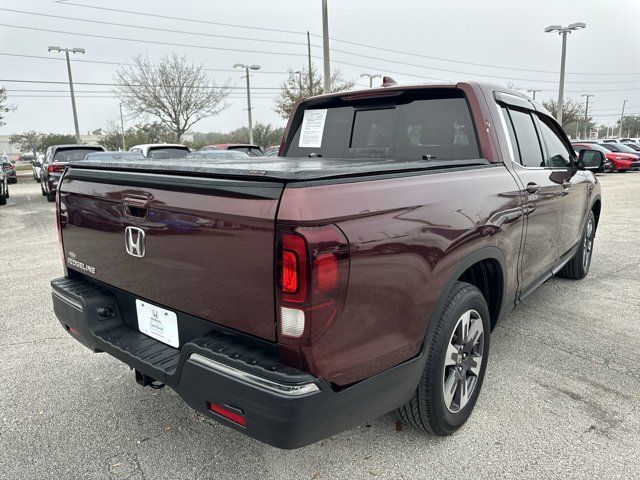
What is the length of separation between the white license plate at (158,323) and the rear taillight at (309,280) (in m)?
0.71

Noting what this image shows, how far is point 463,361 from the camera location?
2.51m

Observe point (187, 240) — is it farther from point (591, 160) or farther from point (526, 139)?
point (591, 160)

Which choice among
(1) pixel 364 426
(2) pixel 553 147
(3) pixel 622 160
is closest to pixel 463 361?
(1) pixel 364 426

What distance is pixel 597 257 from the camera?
6461mm

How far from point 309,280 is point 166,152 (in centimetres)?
1351

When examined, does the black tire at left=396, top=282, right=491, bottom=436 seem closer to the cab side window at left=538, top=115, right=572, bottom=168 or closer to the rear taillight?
the rear taillight

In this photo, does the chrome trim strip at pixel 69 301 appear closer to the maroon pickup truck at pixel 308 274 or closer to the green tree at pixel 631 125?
the maroon pickup truck at pixel 308 274

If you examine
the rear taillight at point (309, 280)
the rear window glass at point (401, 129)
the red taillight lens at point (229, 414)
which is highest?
the rear window glass at point (401, 129)

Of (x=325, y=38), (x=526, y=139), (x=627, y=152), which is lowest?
(x=627, y=152)

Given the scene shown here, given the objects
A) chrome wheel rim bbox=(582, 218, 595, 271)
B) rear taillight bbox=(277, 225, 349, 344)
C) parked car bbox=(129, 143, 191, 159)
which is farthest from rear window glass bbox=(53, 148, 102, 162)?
rear taillight bbox=(277, 225, 349, 344)

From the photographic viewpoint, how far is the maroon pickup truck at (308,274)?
1632 mm

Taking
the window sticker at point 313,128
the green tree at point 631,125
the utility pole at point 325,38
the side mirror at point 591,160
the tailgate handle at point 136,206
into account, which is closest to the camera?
the tailgate handle at point 136,206

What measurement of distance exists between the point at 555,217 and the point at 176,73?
35.7 metres

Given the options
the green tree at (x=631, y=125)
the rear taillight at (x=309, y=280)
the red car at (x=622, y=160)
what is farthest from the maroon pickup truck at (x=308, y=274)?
the green tree at (x=631, y=125)
